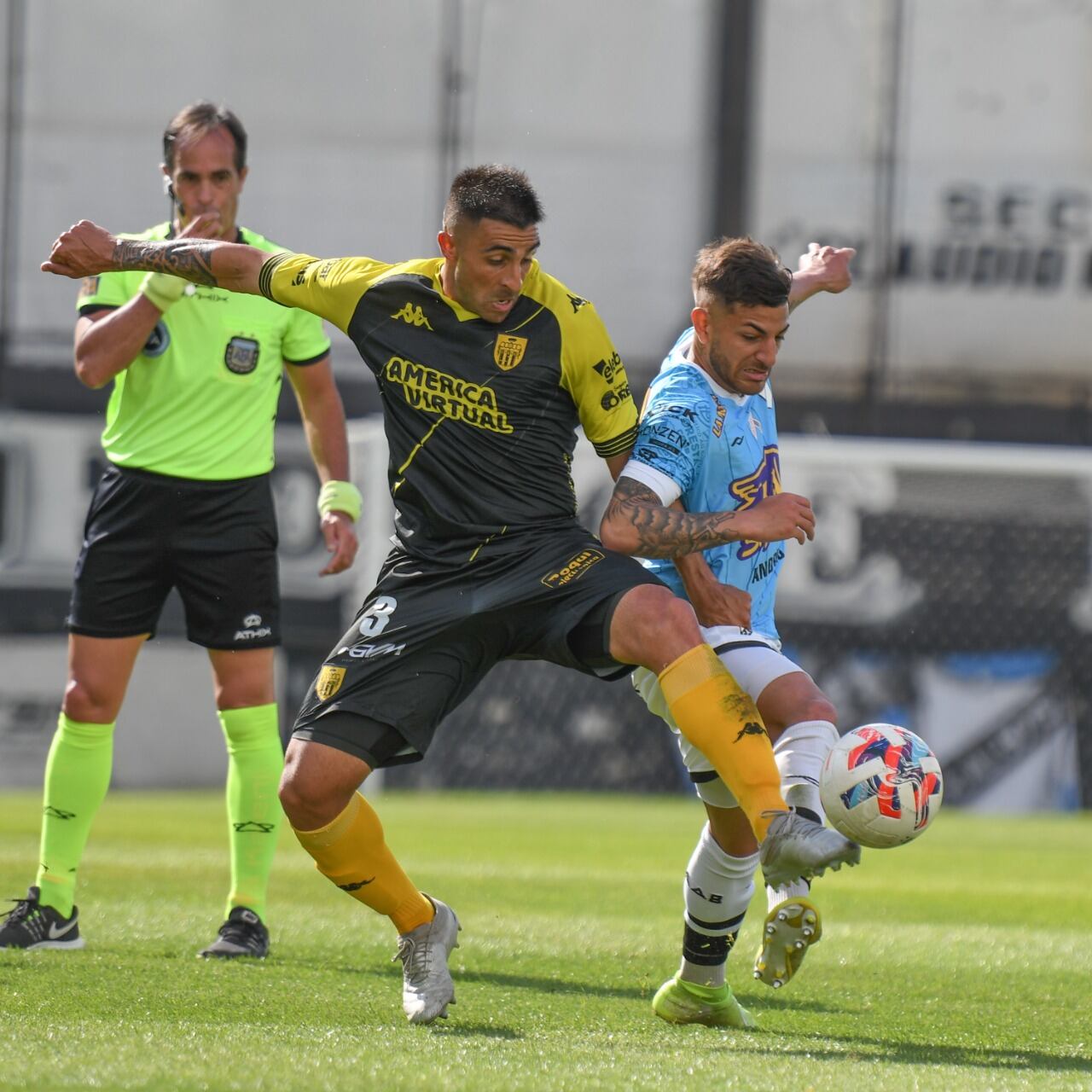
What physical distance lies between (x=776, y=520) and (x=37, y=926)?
96.4 inches

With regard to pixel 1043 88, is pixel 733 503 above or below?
below

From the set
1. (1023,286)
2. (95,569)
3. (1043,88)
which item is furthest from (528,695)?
(95,569)

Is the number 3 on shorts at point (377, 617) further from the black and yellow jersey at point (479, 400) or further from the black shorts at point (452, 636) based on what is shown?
the black and yellow jersey at point (479, 400)

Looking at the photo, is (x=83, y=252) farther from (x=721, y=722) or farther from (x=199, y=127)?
(x=721, y=722)

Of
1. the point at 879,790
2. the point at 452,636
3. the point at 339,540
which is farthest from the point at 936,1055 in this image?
the point at 339,540

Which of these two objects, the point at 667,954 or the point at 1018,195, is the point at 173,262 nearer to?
the point at 667,954

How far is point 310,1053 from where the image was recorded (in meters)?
3.63

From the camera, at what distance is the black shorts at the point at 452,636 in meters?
4.24

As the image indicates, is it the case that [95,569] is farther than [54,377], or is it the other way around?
[54,377]

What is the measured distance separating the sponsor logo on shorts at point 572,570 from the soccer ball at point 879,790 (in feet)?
2.26

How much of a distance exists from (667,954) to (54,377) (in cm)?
1499

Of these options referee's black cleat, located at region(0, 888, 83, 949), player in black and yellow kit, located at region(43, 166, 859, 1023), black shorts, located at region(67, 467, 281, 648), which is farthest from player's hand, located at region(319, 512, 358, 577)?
referee's black cleat, located at region(0, 888, 83, 949)

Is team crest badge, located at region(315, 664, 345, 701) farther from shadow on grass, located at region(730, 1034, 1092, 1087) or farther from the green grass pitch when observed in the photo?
shadow on grass, located at region(730, 1034, 1092, 1087)

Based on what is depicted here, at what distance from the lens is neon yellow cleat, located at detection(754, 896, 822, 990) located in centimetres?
381
